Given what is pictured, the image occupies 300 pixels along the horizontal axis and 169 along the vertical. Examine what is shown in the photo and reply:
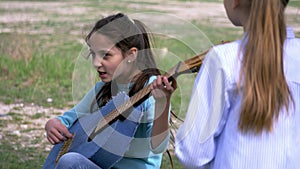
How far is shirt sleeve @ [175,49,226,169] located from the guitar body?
0.81 metres

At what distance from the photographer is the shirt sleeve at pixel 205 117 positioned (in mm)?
2482

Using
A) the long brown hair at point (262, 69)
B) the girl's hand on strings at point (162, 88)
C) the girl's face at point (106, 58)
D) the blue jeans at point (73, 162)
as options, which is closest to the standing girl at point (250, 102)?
the long brown hair at point (262, 69)

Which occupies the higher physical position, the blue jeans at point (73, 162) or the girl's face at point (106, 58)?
the girl's face at point (106, 58)

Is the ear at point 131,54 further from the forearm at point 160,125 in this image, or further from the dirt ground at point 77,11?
the dirt ground at point 77,11

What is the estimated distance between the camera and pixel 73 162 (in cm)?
339

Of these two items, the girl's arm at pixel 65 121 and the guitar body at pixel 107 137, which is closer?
the guitar body at pixel 107 137

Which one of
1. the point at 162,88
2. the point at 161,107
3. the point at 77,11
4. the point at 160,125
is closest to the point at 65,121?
the point at 160,125

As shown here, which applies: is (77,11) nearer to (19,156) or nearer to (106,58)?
(19,156)

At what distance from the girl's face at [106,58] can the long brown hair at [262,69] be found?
1161mm

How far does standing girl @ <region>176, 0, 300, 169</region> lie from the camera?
2.46m

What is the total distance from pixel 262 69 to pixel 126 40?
127 cm

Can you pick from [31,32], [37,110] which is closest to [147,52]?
[37,110]

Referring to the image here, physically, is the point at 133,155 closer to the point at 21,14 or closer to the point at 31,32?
the point at 31,32

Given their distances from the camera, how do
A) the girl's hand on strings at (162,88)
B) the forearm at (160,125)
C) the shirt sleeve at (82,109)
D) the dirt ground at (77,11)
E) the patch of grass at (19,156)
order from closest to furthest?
1. the girl's hand on strings at (162,88)
2. the forearm at (160,125)
3. the shirt sleeve at (82,109)
4. the patch of grass at (19,156)
5. the dirt ground at (77,11)
